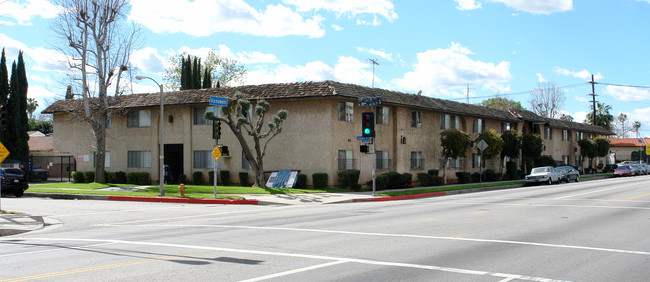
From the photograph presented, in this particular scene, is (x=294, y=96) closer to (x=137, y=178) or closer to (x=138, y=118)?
(x=137, y=178)

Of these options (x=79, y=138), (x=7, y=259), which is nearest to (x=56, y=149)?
(x=79, y=138)

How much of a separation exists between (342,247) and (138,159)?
103 feet


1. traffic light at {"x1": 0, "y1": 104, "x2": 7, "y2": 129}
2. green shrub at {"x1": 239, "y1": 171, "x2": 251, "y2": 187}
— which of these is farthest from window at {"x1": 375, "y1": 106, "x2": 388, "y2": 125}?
traffic light at {"x1": 0, "y1": 104, "x2": 7, "y2": 129}

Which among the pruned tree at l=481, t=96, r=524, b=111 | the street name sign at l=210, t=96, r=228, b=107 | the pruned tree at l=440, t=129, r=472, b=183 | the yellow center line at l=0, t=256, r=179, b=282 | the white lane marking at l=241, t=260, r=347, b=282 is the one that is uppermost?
the pruned tree at l=481, t=96, r=524, b=111

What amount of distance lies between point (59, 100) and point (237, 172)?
59.1 ft

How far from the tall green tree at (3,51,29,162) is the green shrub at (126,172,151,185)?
500 inches

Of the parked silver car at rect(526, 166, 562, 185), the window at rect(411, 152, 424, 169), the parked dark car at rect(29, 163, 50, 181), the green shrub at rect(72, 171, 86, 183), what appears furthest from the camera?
the parked dark car at rect(29, 163, 50, 181)

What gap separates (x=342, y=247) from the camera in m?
10.9

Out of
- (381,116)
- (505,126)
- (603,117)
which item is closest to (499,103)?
(603,117)

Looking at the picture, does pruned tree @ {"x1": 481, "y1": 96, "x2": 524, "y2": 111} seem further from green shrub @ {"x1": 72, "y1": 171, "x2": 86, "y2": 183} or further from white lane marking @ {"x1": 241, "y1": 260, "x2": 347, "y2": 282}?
white lane marking @ {"x1": 241, "y1": 260, "x2": 347, "y2": 282}

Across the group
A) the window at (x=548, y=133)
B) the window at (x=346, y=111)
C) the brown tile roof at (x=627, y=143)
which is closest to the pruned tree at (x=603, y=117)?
the brown tile roof at (x=627, y=143)

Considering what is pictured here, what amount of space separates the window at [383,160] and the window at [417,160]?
9.58 feet

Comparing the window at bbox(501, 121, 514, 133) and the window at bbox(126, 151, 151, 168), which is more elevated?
the window at bbox(501, 121, 514, 133)

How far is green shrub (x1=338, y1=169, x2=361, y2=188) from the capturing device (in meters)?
30.8
